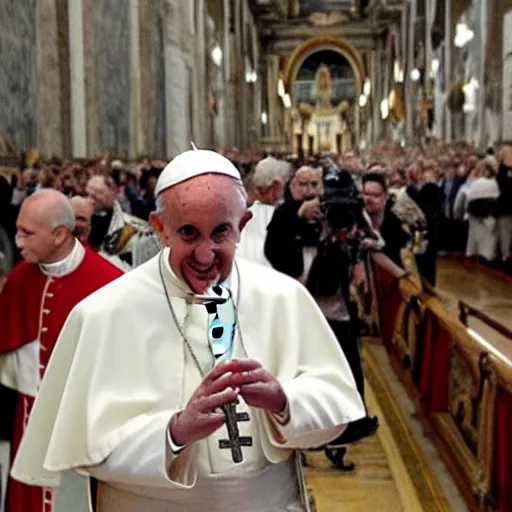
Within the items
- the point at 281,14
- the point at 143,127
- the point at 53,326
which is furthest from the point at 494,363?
the point at 281,14

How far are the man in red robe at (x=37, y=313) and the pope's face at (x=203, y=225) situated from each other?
1.83 meters

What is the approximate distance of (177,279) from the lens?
233 centimetres

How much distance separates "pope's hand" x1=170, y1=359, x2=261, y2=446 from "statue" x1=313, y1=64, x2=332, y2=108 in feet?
122

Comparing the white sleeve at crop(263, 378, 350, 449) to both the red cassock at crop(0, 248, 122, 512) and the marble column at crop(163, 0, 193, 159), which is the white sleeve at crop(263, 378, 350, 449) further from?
the marble column at crop(163, 0, 193, 159)

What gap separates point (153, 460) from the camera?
2086mm

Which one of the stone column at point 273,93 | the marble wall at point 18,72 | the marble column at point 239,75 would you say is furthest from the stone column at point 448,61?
the stone column at point 273,93

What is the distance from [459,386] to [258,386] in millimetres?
4264

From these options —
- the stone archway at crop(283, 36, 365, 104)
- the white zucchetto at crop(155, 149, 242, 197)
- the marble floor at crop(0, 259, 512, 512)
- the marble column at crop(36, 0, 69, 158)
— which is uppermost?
the stone archway at crop(283, 36, 365, 104)

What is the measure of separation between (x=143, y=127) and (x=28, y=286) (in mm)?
9162

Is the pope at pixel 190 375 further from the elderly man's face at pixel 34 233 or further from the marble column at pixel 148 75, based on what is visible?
the marble column at pixel 148 75

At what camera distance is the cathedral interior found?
5.62m

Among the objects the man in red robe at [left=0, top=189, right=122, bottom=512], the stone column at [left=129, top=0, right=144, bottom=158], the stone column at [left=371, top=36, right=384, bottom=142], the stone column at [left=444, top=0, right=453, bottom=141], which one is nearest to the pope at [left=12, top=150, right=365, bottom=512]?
the man in red robe at [left=0, top=189, right=122, bottom=512]

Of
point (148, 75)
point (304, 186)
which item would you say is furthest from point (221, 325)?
point (148, 75)

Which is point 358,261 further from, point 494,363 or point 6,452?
point 6,452
